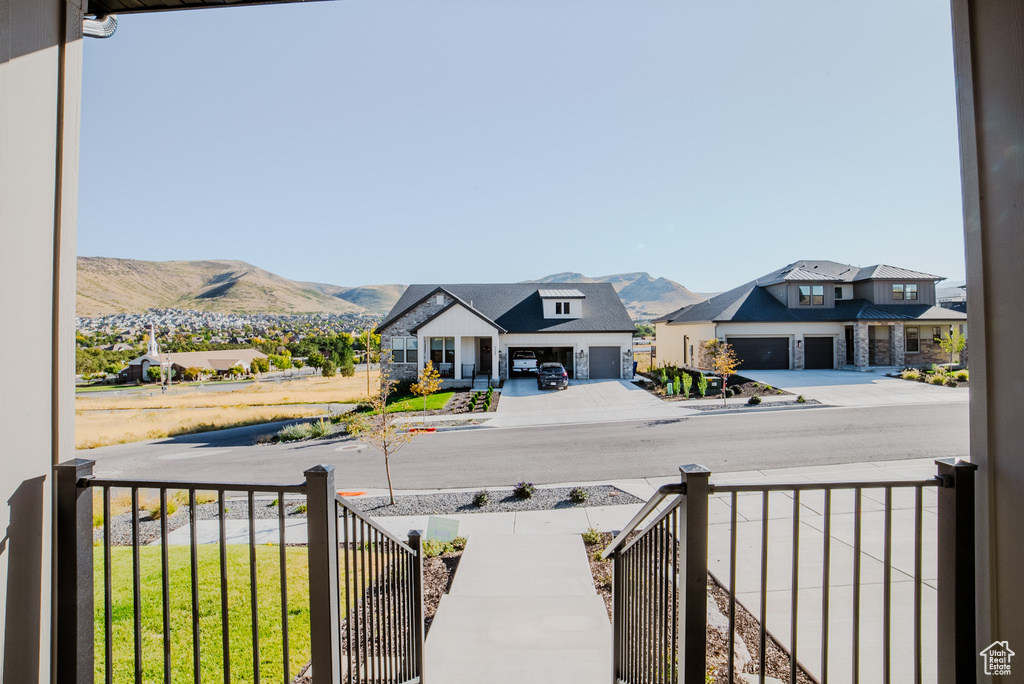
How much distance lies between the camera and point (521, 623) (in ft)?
12.4

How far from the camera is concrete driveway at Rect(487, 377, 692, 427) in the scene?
1456 cm

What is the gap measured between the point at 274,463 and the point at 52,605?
31.0 feet

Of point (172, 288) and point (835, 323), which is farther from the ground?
point (172, 288)

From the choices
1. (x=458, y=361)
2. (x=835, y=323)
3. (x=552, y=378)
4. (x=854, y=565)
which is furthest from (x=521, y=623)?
(x=835, y=323)

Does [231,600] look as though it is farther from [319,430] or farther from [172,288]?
[172,288]

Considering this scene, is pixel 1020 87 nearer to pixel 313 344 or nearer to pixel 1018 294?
pixel 1018 294

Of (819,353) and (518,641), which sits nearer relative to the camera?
(518,641)

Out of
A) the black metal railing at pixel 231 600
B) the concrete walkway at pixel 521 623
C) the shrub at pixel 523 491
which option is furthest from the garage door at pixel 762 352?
the black metal railing at pixel 231 600

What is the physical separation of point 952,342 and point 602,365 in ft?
50.3

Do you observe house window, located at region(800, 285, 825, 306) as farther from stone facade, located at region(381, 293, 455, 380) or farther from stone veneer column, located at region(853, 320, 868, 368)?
stone facade, located at region(381, 293, 455, 380)

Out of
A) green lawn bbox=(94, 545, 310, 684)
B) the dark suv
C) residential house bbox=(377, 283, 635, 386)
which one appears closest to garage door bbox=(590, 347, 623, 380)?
residential house bbox=(377, 283, 635, 386)

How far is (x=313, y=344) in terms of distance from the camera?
69.4 ft

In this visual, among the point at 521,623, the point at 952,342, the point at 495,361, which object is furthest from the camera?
the point at 495,361

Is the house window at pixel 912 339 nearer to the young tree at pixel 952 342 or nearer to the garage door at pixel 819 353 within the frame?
the young tree at pixel 952 342
